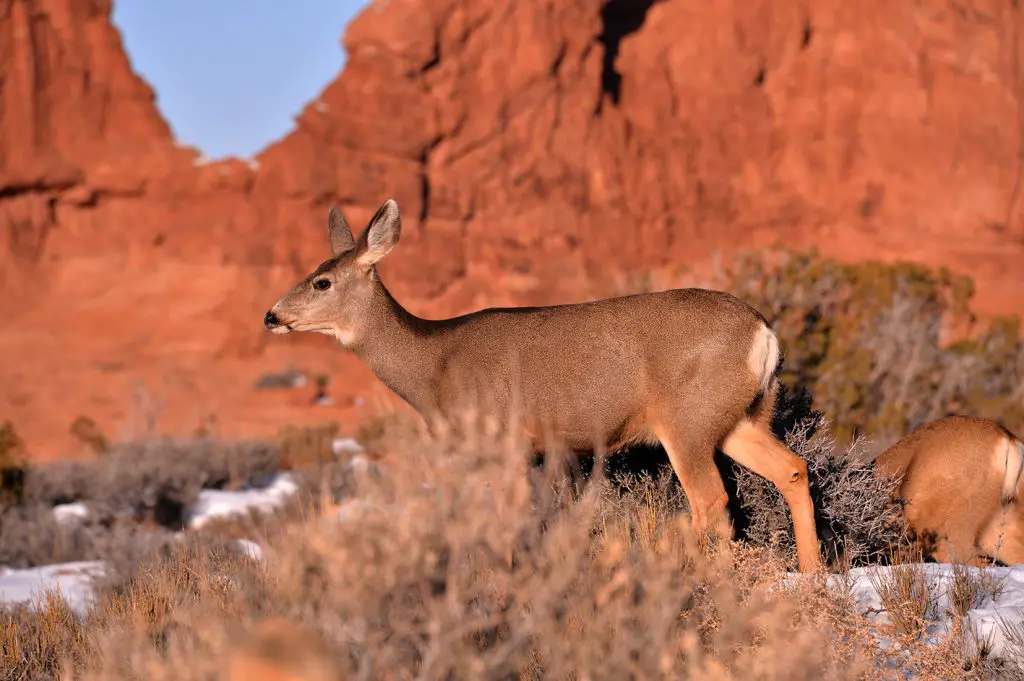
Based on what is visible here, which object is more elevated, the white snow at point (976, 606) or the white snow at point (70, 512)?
the white snow at point (976, 606)

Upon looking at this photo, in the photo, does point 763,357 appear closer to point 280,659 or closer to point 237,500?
point 280,659

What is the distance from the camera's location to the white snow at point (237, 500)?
12.5 m

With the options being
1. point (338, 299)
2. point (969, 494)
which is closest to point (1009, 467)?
point (969, 494)

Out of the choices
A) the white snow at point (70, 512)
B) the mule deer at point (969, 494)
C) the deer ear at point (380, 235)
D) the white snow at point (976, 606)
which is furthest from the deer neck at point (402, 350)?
the white snow at point (70, 512)

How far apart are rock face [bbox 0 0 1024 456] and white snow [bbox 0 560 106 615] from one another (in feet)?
55.8

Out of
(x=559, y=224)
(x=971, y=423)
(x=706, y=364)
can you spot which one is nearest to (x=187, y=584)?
(x=706, y=364)

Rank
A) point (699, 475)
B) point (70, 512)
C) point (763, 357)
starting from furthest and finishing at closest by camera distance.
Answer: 1. point (70, 512)
2. point (763, 357)
3. point (699, 475)

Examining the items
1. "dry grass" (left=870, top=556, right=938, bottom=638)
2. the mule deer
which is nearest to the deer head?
"dry grass" (left=870, top=556, right=938, bottom=638)

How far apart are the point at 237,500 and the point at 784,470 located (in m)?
8.97

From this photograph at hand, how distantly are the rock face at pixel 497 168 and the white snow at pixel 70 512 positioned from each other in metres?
14.0

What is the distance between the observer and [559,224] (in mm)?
34188

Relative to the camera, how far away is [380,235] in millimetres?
6867

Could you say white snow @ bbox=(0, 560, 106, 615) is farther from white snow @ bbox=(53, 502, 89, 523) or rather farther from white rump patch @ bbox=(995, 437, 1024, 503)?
white rump patch @ bbox=(995, 437, 1024, 503)

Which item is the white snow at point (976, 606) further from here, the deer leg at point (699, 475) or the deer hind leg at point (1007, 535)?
the deer leg at point (699, 475)
